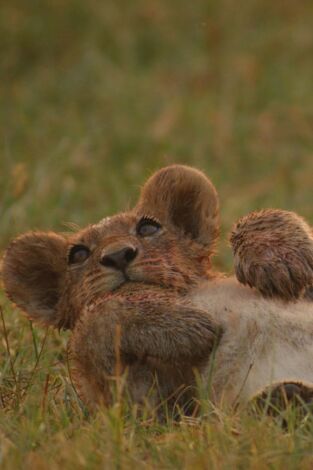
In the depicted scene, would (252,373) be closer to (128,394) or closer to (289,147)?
(128,394)

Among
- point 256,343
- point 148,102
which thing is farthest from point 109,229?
point 148,102

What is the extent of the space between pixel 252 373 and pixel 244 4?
1057 centimetres

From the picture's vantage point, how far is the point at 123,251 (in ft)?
17.4

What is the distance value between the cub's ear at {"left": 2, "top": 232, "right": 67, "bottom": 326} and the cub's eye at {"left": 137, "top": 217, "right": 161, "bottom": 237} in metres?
0.43

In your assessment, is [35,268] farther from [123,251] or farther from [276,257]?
[276,257]

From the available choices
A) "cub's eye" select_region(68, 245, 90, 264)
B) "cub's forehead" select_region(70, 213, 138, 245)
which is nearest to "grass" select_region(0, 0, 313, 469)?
"cub's eye" select_region(68, 245, 90, 264)

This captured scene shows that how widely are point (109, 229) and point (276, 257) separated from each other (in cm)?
84

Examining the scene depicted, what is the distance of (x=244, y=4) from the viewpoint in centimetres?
1498

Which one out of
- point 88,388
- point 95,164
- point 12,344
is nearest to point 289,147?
point 95,164

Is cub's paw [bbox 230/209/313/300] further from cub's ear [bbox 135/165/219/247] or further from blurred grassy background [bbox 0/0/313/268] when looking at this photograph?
blurred grassy background [bbox 0/0/313/268]

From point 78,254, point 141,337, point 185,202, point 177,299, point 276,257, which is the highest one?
point 185,202

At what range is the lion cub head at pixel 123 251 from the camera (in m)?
5.38

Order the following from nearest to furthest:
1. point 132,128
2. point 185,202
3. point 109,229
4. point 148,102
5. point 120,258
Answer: point 120,258
point 109,229
point 185,202
point 132,128
point 148,102

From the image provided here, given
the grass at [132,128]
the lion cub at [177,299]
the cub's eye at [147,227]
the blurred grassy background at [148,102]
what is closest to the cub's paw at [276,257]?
the lion cub at [177,299]
